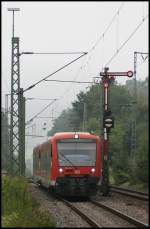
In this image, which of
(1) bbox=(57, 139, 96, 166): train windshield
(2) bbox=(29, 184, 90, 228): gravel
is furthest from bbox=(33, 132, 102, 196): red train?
(2) bbox=(29, 184, 90, 228): gravel

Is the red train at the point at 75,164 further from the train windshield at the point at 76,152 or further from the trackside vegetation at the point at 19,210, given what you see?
the trackside vegetation at the point at 19,210

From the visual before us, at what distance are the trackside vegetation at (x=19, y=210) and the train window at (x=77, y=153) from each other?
19.8 feet

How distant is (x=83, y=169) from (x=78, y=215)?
7182mm

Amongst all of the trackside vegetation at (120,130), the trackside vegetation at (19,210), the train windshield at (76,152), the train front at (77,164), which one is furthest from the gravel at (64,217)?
the trackside vegetation at (120,130)

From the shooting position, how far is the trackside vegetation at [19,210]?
37.1 ft

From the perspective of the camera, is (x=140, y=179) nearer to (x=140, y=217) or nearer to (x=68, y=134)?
(x=68, y=134)

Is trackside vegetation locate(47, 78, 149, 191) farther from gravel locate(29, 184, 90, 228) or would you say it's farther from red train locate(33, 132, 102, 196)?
gravel locate(29, 184, 90, 228)

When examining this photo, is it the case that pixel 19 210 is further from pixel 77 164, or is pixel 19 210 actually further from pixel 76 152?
pixel 76 152

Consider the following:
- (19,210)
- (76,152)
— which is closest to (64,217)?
(19,210)

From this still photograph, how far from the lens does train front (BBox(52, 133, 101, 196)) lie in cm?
2606

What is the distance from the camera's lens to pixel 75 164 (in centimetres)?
2631

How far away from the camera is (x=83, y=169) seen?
86.3ft

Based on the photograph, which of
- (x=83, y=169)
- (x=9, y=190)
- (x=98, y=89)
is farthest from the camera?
(x=98, y=89)

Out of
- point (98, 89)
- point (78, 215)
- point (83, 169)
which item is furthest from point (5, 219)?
point (98, 89)
